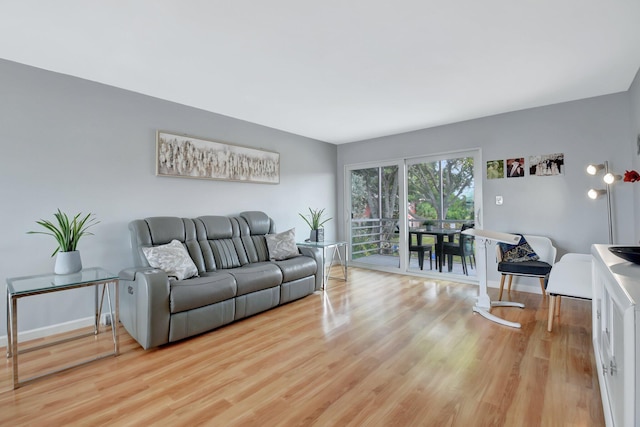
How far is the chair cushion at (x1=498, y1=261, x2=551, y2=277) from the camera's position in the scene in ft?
10.9

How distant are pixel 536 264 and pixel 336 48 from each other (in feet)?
10.6

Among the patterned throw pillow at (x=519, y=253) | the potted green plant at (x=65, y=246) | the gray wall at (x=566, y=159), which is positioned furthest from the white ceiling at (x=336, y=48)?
the patterned throw pillow at (x=519, y=253)

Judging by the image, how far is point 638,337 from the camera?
91cm

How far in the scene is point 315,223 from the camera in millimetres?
5031

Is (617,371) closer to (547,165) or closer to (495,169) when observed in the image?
(547,165)

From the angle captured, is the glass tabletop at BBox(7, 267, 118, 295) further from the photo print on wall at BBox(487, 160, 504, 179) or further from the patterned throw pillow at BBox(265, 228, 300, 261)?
the photo print on wall at BBox(487, 160, 504, 179)

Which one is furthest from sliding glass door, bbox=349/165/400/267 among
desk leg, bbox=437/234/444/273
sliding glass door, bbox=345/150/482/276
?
desk leg, bbox=437/234/444/273

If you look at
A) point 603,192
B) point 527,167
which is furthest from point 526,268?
point 527,167

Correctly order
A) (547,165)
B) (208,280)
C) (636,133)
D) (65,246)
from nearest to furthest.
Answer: (65,246) → (208,280) → (636,133) → (547,165)

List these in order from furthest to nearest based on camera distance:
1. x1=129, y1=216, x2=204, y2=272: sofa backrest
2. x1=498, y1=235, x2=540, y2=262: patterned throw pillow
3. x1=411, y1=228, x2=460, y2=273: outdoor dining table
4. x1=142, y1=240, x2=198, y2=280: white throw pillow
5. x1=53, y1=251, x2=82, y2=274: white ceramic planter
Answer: x1=411, y1=228, x2=460, y2=273: outdoor dining table < x1=498, y1=235, x2=540, y2=262: patterned throw pillow < x1=129, y1=216, x2=204, y2=272: sofa backrest < x1=142, y1=240, x2=198, y2=280: white throw pillow < x1=53, y1=251, x2=82, y2=274: white ceramic planter

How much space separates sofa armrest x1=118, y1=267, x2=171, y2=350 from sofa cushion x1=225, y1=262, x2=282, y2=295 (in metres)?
0.72

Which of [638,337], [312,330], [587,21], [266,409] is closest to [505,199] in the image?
[587,21]

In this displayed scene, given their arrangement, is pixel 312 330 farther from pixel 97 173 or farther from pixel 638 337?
pixel 97 173

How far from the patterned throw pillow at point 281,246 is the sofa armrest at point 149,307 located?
1.58 m
